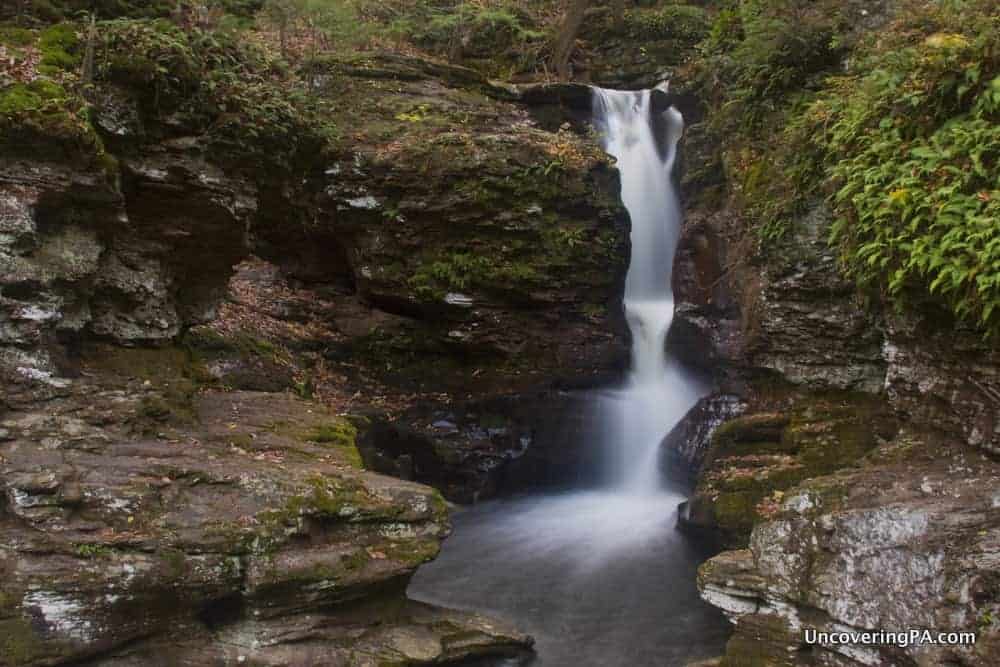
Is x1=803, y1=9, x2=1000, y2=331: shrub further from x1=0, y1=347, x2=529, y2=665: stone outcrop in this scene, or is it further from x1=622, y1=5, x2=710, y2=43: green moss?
x1=622, y1=5, x2=710, y2=43: green moss

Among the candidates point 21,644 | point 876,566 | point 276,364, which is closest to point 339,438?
point 21,644

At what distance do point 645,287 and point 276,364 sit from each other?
24.1ft

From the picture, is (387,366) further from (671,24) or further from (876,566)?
(671,24)

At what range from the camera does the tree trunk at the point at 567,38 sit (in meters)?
19.4

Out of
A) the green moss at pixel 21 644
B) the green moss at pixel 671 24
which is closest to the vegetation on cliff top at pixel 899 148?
the green moss at pixel 21 644

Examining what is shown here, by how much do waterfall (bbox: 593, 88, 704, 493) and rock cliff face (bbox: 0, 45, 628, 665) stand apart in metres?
0.75

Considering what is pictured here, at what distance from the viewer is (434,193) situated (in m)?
13.0

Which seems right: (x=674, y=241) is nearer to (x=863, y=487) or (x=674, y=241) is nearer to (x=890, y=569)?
(x=863, y=487)

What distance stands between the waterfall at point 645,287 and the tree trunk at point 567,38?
271 centimetres

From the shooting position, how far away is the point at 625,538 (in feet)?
33.4

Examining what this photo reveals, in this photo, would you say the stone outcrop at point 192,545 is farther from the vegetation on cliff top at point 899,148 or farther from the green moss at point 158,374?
the vegetation on cliff top at point 899,148

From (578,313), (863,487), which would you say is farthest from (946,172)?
(578,313)

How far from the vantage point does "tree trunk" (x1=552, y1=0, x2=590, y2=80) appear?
63.8 feet

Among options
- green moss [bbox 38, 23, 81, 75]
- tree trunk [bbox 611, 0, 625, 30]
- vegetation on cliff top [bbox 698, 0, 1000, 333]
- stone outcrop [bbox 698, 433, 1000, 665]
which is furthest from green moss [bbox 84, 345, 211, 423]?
A: tree trunk [bbox 611, 0, 625, 30]
